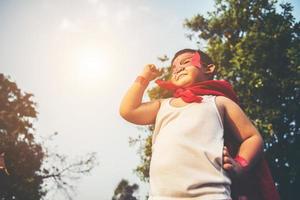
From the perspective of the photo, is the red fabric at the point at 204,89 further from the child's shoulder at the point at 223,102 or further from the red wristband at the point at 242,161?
the red wristband at the point at 242,161

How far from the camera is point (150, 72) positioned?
8.77 ft

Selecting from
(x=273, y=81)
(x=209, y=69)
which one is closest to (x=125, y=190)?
(x=273, y=81)

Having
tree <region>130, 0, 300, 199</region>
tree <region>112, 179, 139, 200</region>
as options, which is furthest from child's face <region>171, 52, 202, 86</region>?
tree <region>112, 179, 139, 200</region>

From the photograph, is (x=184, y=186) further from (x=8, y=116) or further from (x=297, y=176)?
(x=8, y=116)

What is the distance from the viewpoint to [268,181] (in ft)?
6.86

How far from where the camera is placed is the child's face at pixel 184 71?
8.71 feet

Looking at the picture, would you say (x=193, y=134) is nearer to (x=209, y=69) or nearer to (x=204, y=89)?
(x=204, y=89)

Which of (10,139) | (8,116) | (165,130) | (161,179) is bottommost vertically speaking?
(161,179)

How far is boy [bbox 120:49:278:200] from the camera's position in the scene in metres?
1.91

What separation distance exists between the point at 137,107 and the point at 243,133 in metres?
0.78

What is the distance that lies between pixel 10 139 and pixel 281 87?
1613cm

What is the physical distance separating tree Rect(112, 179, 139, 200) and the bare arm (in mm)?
31008

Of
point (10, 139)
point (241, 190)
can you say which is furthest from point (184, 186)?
point (10, 139)

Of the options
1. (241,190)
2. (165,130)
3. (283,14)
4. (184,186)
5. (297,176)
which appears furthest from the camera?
(283,14)
